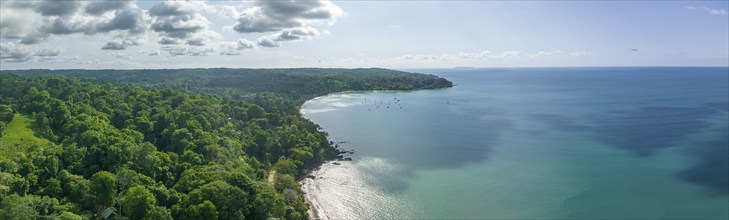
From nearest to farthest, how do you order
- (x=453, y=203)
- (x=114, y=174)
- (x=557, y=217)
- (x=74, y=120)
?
(x=114, y=174)
(x=557, y=217)
(x=453, y=203)
(x=74, y=120)

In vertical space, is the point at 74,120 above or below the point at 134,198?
above

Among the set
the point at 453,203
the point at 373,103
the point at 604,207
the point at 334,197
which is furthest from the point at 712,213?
the point at 373,103

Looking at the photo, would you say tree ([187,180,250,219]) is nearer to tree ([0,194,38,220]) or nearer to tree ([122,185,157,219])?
tree ([122,185,157,219])

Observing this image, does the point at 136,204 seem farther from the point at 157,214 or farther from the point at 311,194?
the point at 311,194

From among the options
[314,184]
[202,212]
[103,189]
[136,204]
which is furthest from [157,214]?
[314,184]

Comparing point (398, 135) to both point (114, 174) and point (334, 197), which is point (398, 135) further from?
point (114, 174)

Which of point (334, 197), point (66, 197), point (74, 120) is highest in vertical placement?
point (74, 120)

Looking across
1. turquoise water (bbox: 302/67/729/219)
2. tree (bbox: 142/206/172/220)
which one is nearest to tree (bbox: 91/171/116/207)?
tree (bbox: 142/206/172/220)
